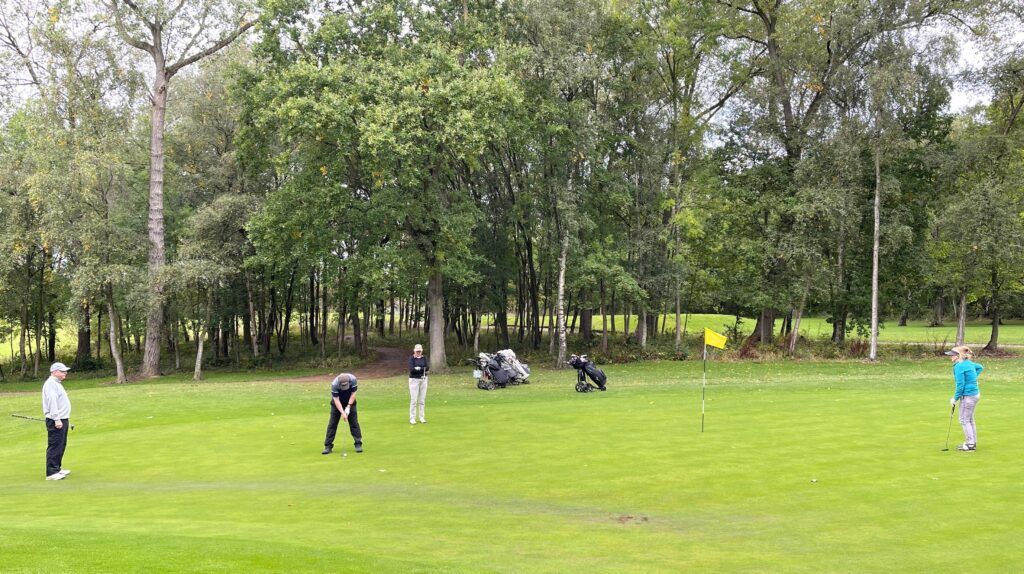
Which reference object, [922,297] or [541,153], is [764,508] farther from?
[922,297]

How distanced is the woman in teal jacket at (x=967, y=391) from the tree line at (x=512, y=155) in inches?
835

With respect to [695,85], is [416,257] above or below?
below

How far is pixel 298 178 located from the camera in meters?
33.0

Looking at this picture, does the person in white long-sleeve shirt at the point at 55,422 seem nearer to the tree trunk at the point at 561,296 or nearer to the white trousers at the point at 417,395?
the white trousers at the point at 417,395

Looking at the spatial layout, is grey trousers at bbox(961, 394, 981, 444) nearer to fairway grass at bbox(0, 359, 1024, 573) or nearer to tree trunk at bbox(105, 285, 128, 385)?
fairway grass at bbox(0, 359, 1024, 573)

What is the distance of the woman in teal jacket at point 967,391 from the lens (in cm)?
1277

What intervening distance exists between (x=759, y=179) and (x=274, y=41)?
92.2ft

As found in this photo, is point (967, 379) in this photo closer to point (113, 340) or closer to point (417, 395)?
point (417, 395)

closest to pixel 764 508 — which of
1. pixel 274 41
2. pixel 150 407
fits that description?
pixel 150 407

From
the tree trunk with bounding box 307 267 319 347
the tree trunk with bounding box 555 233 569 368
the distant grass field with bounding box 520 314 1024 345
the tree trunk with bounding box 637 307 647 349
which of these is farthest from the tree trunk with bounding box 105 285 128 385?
the distant grass field with bounding box 520 314 1024 345

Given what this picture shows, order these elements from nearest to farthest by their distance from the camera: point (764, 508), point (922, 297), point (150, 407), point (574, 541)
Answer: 1. point (574, 541)
2. point (764, 508)
3. point (150, 407)
4. point (922, 297)

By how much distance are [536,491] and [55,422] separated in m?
9.47

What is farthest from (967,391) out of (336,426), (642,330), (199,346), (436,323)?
(199,346)

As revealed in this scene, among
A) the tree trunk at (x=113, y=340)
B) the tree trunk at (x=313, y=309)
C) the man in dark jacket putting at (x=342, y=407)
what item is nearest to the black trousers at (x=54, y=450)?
the man in dark jacket putting at (x=342, y=407)
